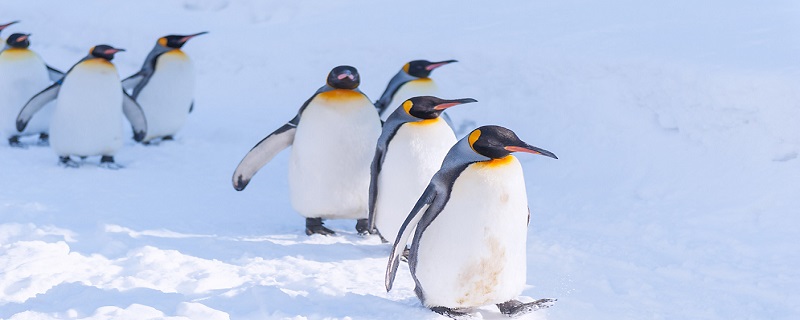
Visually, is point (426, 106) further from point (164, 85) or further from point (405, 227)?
point (164, 85)

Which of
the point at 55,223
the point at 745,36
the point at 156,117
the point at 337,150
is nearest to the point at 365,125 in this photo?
the point at 337,150

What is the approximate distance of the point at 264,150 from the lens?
15.0 ft

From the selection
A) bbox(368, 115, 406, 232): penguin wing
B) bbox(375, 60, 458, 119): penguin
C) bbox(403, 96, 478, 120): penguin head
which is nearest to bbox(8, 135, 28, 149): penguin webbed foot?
bbox(375, 60, 458, 119): penguin

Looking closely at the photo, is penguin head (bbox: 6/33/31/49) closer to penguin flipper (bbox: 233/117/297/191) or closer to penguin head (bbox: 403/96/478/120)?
penguin flipper (bbox: 233/117/297/191)

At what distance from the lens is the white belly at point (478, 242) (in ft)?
9.88

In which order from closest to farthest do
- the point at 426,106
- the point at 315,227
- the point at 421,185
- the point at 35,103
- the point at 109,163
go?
the point at 426,106, the point at 421,185, the point at 315,227, the point at 109,163, the point at 35,103

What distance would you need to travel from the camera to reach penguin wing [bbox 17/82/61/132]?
20.3 ft

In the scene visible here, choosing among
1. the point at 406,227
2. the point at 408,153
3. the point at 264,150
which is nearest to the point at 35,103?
the point at 264,150

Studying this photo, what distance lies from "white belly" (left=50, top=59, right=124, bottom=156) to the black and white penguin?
89 cm

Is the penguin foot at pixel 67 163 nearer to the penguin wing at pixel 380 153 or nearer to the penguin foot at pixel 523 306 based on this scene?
the penguin wing at pixel 380 153

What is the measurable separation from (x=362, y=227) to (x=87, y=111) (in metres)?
2.42

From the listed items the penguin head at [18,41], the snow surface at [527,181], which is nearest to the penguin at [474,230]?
the snow surface at [527,181]

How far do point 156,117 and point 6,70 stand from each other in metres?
1.15

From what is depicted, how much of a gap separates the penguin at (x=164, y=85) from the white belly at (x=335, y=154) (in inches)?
106
